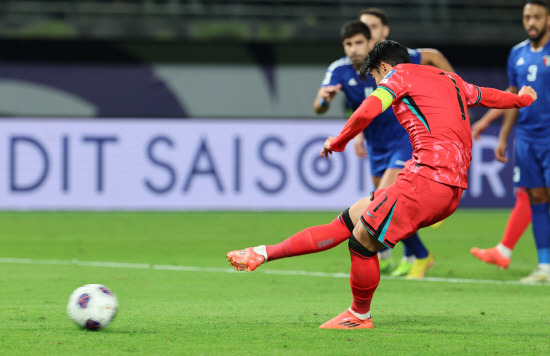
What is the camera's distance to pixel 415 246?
317 inches

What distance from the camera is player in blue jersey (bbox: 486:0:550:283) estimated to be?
8133mm

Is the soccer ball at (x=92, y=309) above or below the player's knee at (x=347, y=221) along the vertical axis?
below

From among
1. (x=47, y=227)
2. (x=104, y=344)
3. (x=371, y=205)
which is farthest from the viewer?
(x=47, y=227)

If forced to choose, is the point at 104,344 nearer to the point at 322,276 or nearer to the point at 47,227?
the point at 322,276

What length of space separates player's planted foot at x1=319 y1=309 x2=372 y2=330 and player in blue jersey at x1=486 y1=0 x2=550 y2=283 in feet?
10.3

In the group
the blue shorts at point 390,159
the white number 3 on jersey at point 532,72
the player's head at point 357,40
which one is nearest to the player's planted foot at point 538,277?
the blue shorts at point 390,159

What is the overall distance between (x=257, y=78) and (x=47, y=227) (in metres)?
6.28

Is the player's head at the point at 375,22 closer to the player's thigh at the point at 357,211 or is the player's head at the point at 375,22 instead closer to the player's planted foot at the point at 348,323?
the player's thigh at the point at 357,211

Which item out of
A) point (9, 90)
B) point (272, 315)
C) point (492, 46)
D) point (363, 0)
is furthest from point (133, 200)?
point (272, 315)

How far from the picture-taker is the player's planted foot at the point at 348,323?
17.6 ft

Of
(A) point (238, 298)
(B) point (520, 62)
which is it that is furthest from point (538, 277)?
(A) point (238, 298)

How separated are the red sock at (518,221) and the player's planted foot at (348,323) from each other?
3.54m

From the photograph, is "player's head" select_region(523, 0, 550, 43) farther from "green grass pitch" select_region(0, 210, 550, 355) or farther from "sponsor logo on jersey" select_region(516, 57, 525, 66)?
"green grass pitch" select_region(0, 210, 550, 355)

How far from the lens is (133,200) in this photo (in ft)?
52.0
